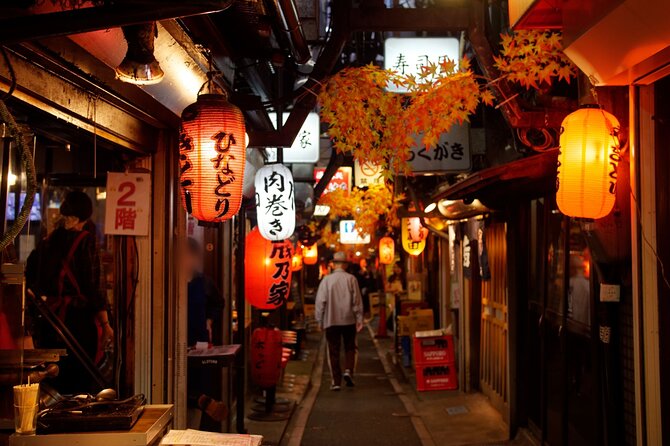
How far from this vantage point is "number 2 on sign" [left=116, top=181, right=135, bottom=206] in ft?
22.9

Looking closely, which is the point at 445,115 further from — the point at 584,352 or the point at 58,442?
the point at 58,442

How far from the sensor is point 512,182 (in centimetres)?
931

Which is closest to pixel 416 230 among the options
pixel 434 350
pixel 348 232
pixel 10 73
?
pixel 434 350

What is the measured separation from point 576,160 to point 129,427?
4.31 m

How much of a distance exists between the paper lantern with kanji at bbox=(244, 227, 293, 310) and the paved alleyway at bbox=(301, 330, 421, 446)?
111 inches

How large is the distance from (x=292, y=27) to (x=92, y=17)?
15.3 ft

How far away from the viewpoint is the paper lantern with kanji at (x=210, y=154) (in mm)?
6105

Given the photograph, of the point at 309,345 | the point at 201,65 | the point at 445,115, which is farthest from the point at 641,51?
the point at 309,345

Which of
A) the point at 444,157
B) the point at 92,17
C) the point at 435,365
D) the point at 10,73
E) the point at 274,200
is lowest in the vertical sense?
the point at 435,365

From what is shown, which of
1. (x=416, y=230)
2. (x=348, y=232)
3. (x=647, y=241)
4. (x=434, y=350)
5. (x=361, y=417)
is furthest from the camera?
(x=348, y=232)

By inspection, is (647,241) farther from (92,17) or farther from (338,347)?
(338,347)

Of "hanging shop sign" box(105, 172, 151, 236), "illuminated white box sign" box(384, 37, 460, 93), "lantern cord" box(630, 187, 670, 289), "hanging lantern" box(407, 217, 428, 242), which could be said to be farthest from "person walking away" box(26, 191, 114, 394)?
"hanging lantern" box(407, 217, 428, 242)

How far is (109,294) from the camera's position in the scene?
8977 millimetres

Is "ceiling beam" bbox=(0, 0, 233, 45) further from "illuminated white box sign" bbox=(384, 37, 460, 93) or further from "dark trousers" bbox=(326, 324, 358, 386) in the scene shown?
"dark trousers" bbox=(326, 324, 358, 386)
